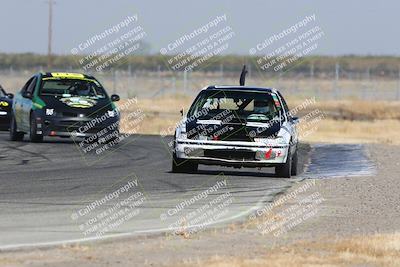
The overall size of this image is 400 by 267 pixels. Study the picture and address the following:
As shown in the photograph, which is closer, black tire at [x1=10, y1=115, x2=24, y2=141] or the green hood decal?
the green hood decal

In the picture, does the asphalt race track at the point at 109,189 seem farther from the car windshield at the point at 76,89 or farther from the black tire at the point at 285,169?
the car windshield at the point at 76,89

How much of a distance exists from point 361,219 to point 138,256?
3.94m

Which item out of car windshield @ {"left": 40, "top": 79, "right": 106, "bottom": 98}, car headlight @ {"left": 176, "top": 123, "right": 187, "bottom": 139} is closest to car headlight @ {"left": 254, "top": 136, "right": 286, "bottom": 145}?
car headlight @ {"left": 176, "top": 123, "right": 187, "bottom": 139}

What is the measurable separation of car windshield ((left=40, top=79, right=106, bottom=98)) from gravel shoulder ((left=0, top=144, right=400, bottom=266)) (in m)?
10.9

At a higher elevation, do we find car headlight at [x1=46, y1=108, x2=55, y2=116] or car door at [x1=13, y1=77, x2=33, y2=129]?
car headlight at [x1=46, y1=108, x2=55, y2=116]

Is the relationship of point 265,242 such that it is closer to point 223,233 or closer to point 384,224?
point 223,233

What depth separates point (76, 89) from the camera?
26.8 m

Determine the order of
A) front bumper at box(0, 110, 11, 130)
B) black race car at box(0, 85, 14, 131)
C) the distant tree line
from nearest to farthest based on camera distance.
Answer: black race car at box(0, 85, 14, 131), front bumper at box(0, 110, 11, 130), the distant tree line

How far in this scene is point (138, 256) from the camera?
10.4 m

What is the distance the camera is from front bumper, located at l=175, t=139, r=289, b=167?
18750 mm

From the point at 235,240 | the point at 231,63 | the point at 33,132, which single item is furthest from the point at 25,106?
the point at 231,63

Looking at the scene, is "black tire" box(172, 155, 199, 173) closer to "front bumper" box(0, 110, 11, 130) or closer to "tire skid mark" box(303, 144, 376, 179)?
"tire skid mark" box(303, 144, 376, 179)

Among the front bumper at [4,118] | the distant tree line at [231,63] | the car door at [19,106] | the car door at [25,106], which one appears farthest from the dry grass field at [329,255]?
the distant tree line at [231,63]

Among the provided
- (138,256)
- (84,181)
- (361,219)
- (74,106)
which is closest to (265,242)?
(138,256)
